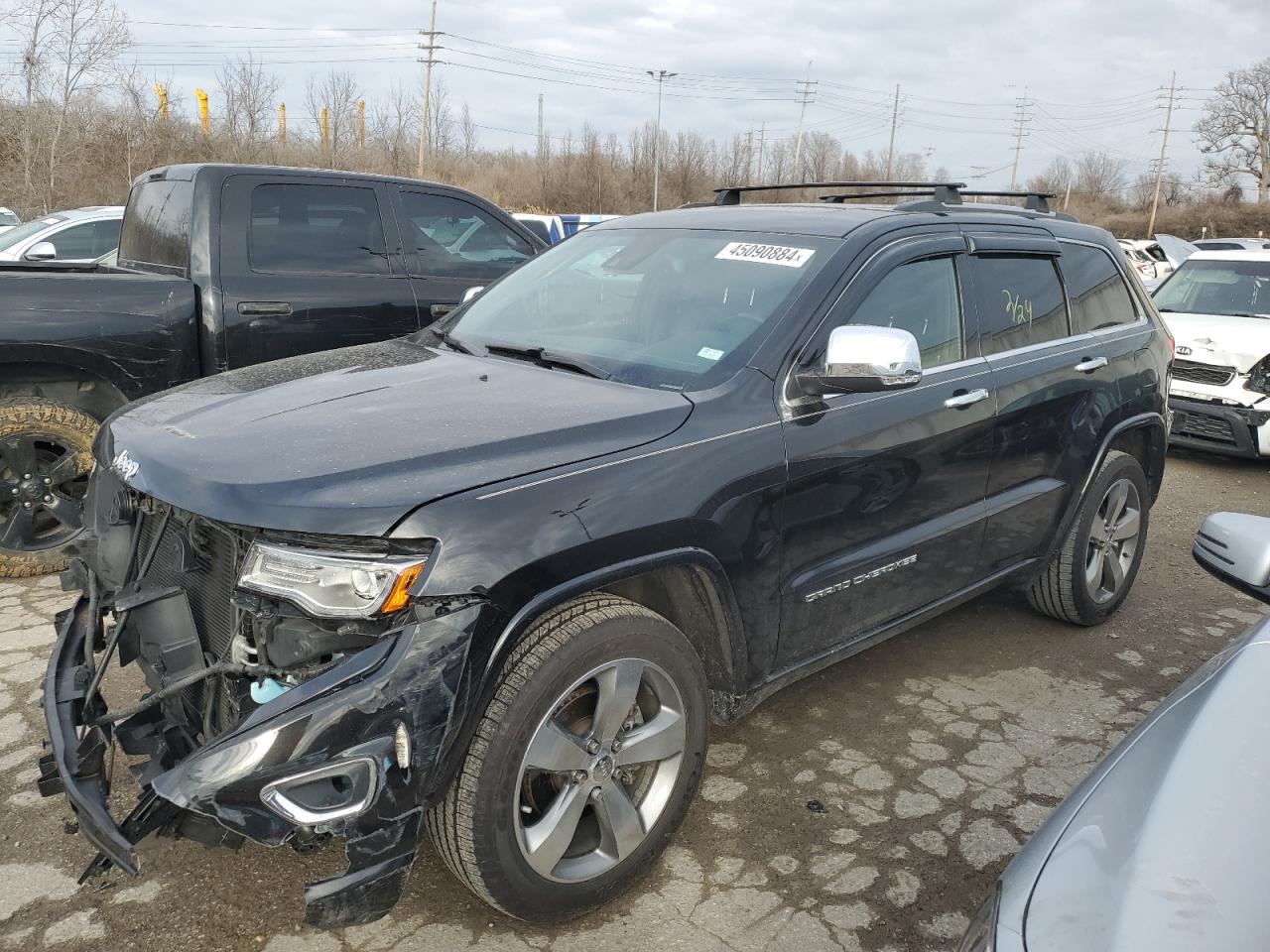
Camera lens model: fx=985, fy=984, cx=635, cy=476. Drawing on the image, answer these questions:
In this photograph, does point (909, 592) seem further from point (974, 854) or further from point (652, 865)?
point (652, 865)

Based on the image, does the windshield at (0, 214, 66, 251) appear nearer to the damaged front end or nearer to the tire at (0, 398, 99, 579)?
the tire at (0, 398, 99, 579)

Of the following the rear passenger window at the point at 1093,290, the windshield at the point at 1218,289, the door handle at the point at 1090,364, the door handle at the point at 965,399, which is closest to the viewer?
the door handle at the point at 965,399

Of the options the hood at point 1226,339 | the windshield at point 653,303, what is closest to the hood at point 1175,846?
the windshield at point 653,303

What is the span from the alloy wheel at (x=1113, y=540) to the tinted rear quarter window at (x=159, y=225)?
465 centimetres

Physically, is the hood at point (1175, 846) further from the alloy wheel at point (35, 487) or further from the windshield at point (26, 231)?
the windshield at point (26, 231)

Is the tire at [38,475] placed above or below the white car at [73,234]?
below

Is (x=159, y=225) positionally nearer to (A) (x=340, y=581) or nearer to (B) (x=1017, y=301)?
(A) (x=340, y=581)

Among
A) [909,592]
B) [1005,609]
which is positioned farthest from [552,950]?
[1005,609]

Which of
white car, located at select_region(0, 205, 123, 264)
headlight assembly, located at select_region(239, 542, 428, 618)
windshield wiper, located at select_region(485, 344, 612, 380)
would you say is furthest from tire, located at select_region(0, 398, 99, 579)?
white car, located at select_region(0, 205, 123, 264)

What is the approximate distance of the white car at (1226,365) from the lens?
8.03 m

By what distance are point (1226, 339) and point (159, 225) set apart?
8.13 meters

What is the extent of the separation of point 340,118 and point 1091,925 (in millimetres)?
42187

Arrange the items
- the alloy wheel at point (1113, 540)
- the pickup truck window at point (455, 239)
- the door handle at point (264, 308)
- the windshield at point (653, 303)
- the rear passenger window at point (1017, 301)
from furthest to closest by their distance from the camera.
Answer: the pickup truck window at point (455, 239) → the door handle at point (264, 308) → the alloy wheel at point (1113, 540) → the rear passenger window at point (1017, 301) → the windshield at point (653, 303)

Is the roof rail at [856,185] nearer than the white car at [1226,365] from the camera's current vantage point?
Yes
